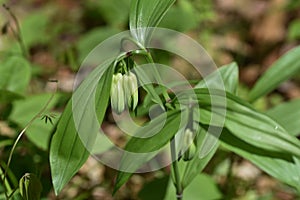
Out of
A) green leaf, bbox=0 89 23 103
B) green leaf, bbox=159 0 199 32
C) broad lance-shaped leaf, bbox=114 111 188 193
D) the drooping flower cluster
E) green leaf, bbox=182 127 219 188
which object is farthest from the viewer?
green leaf, bbox=159 0 199 32

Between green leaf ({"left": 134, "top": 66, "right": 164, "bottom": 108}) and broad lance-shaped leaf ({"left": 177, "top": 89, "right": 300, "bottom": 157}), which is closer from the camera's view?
green leaf ({"left": 134, "top": 66, "right": 164, "bottom": 108})

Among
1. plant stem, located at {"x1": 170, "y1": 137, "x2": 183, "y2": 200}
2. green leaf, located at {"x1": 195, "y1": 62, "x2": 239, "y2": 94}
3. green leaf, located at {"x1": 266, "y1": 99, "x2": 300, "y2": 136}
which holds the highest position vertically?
green leaf, located at {"x1": 195, "y1": 62, "x2": 239, "y2": 94}

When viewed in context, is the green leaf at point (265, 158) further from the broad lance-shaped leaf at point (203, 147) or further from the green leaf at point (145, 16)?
the green leaf at point (145, 16)

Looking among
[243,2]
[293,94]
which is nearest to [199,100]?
[293,94]

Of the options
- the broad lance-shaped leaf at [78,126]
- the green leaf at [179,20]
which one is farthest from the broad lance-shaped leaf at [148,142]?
the green leaf at [179,20]

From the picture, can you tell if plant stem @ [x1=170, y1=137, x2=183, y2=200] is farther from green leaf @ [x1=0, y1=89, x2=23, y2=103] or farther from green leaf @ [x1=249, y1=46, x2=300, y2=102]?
green leaf @ [x1=0, y1=89, x2=23, y2=103]

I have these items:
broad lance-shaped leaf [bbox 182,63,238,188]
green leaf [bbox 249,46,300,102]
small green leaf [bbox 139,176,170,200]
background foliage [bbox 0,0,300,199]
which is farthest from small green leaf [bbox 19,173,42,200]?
green leaf [bbox 249,46,300,102]
